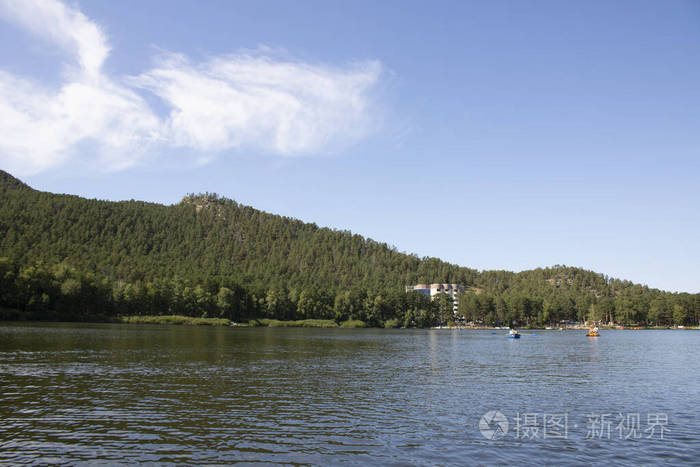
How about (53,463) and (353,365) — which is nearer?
(53,463)

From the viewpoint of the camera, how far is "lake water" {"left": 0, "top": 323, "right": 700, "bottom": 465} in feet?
79.5

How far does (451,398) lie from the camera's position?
129 feet

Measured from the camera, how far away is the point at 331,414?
107 feet

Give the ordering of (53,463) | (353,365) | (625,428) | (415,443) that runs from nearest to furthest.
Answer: (53,463) < (415,443) < (625,428) < (353,365)

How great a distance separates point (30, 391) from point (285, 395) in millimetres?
18610

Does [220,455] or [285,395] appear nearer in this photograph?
[220,455]

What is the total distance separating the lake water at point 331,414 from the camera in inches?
A: 953

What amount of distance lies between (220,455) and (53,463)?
7.01 metres

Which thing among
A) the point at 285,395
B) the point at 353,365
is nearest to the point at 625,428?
the point at 285,395

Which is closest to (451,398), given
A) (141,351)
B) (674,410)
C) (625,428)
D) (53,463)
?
(625,428)

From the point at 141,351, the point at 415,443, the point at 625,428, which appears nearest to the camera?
the point at 415,443

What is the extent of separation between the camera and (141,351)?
229 ft

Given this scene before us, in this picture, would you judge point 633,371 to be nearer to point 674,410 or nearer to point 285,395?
point 674,410

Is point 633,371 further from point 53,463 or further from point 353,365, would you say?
point 53,463
